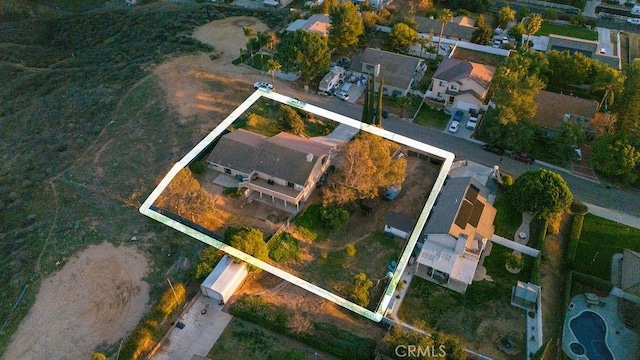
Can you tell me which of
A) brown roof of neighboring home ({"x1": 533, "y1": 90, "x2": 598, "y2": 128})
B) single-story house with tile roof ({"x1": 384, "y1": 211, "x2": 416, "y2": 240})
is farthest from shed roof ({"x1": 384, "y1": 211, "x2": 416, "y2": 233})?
brown roof of neighboring home ({"x1": 533, "y1": 90, "x2": 598, "y2": 128})

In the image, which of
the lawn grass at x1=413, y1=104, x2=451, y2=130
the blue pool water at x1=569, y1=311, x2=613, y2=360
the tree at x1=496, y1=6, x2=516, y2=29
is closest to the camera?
the blue pool water at x1=569, y1=311, x2=613, y2=360

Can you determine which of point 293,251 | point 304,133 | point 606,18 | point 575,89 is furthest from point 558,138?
point 606,18

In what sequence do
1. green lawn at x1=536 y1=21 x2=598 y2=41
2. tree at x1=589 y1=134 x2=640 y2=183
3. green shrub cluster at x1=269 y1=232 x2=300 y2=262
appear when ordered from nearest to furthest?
green shrub cluster at x1=269 y1=232 x2=300 y2=262, tree at x1=589 y1=134 x2=640 y2=183, green lawn at x1=536 y1=21 x2=598 y2=41

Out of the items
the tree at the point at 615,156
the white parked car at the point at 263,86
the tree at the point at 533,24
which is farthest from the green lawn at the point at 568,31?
the white parked car at the point at 263,86

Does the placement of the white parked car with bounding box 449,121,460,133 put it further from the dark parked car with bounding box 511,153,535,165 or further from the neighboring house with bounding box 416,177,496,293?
the neighboring house with bounding box 416,177,496,293

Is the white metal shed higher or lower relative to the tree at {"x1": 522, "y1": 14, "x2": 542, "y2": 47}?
lower

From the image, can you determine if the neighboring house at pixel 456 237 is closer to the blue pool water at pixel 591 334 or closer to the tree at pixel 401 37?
the blue pool water at pixel 591 334

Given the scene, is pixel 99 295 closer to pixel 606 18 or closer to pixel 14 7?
pixel 14 7
